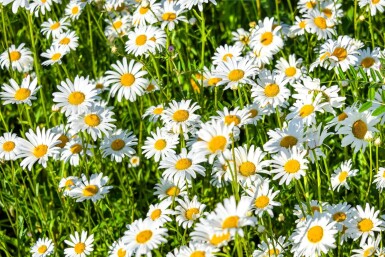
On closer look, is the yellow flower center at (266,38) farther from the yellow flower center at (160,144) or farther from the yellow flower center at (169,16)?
the yellow flower center at (160,144)

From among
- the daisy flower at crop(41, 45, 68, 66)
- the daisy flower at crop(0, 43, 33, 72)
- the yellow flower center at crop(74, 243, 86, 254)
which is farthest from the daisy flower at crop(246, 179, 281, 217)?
the daisy flower at crop(0, 43, 33, 72)

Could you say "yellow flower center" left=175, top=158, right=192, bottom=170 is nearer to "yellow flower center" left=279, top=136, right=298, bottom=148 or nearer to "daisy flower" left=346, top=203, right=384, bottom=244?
"yellow flower center" left=279, top=136, right=298, bottom=148

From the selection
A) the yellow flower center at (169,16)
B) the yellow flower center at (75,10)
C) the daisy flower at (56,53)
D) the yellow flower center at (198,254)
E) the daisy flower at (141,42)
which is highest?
the yellow flower center at (75,10)

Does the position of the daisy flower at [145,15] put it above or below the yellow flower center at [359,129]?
above

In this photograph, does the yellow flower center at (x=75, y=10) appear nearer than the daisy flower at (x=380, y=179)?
No

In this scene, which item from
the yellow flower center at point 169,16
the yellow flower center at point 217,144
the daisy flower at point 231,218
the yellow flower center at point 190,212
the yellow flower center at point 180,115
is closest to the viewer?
the daisy flower at point 231,218

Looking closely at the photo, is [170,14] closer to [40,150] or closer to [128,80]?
[128,80]

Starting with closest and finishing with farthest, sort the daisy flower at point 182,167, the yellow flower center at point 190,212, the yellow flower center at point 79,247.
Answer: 1. the yellow flower center at point 190,212
2. the daisy flower at point 182,167
3. the yellow flower center at point 79,247

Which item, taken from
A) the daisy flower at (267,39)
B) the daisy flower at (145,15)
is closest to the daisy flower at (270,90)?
the daisy flower at (267,39)
